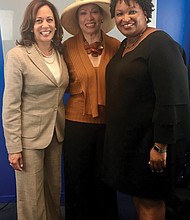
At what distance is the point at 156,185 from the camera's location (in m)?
1.31

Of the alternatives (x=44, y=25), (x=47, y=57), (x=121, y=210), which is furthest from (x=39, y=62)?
(x=121, y=210)

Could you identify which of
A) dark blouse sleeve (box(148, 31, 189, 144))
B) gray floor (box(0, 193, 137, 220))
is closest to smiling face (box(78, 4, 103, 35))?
dark blouse sleeve (box(148, 31, 189, 144))

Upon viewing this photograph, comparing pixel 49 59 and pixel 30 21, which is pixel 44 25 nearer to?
pixel 30 21

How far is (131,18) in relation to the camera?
132 centimetres

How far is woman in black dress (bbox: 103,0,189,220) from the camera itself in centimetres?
117

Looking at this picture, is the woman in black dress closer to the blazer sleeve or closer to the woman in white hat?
the woman in white hat

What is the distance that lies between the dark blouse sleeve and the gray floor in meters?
1.12

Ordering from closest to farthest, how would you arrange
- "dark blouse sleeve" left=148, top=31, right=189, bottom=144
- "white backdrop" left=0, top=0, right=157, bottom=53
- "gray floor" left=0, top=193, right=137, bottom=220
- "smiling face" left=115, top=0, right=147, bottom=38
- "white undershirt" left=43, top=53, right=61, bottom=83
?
"dark blouse sleeve" left=148, top=31, right=189, bottom=144
"smiling face" left=115, top=0, right=147, bottom=38
"white undershirt" left=43, top=53, right=61, bottom=83
"white backdrop" left=0, top=0, right=157, bottom=53
"gray floor" left=0, top=193, right=137, bottom=220

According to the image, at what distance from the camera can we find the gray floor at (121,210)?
2.07m

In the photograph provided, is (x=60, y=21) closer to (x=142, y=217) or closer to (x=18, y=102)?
(x=18, y=102)

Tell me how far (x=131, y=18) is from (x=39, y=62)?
0.56m

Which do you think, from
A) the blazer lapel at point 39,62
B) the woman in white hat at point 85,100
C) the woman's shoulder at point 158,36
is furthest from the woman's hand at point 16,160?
the woman's shoulder at point 158,36

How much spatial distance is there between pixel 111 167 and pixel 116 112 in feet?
0.96

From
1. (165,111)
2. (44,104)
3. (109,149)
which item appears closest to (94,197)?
(109,149)
